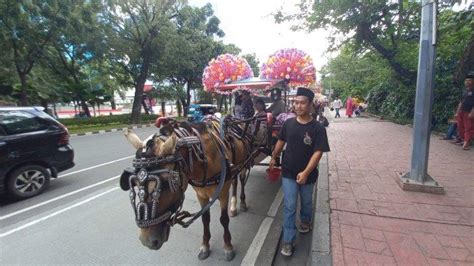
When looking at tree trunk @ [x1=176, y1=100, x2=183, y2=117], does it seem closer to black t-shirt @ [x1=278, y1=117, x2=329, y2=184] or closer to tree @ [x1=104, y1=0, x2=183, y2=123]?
tree @ [x1=104, y1=0, x2=183, y2=123]

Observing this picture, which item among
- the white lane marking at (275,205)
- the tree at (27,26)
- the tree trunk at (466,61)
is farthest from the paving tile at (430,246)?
the tree at (27,26)

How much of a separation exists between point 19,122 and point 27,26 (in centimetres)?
1336

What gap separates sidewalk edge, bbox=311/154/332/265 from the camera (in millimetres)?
2802

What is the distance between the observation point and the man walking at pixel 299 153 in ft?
9.55

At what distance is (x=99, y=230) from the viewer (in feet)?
12.6

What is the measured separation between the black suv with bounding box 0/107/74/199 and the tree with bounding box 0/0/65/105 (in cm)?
1239

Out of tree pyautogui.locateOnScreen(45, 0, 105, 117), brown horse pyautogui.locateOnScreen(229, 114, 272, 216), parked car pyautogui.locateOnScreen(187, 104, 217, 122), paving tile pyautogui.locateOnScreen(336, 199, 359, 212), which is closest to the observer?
parked car pyautogui.locateOnScreen(187, 104, 217, 122)

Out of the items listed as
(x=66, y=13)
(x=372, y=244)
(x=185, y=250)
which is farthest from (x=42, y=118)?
(x=66, y=13)

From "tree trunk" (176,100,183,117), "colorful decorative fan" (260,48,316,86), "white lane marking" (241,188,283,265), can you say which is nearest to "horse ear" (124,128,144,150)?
"white lane marking" (241,188,283,265)

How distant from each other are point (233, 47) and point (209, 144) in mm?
35387

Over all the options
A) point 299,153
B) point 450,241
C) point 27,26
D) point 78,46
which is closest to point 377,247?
point 450,241

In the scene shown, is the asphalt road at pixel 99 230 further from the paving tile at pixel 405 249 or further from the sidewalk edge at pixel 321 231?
the paving tile at pixel 405 249

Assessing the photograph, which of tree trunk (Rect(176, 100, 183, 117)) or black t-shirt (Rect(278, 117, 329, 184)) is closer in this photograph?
black t-shirt (Rect(278, 117, 329, 184))

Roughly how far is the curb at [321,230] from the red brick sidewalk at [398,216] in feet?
0.23
